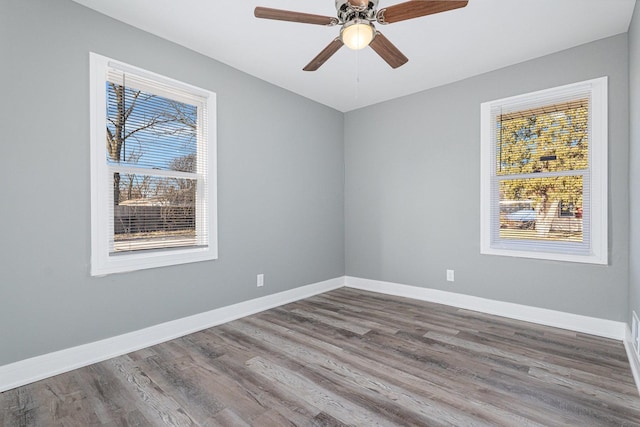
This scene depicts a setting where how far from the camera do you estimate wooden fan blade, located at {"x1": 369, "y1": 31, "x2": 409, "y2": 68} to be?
1.98 metres

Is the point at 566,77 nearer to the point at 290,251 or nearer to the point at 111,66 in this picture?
the point at 290,251

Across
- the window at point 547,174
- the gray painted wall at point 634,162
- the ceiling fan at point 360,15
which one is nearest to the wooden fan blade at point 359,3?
the ceiling fan at point 360,15

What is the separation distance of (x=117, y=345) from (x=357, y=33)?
9.11ft

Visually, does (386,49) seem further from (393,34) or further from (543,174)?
(543,174)

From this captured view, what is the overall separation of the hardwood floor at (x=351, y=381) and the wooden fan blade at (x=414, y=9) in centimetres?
217

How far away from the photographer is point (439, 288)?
12.1 ft

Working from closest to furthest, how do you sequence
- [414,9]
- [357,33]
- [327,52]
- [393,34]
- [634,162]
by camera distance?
[414,9], [357,33], [327,52], [634,162], [393,34]

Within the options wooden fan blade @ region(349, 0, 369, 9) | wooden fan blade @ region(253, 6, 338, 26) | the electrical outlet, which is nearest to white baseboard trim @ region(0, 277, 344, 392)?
the electrical outlet

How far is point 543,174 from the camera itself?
10.0 ft

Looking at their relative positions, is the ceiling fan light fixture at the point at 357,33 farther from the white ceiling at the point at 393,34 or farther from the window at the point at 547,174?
the window at the point at 547,174

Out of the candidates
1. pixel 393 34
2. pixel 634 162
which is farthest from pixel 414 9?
pixel 634 162

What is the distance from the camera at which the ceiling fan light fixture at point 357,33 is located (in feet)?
5.98

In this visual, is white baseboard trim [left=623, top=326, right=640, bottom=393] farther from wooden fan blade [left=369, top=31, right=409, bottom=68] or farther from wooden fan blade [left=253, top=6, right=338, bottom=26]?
wooden fan blade [left=253, top=6, right=338, bottom=26]

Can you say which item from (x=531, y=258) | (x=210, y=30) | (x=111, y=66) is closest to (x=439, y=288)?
(x=531, y=258)
